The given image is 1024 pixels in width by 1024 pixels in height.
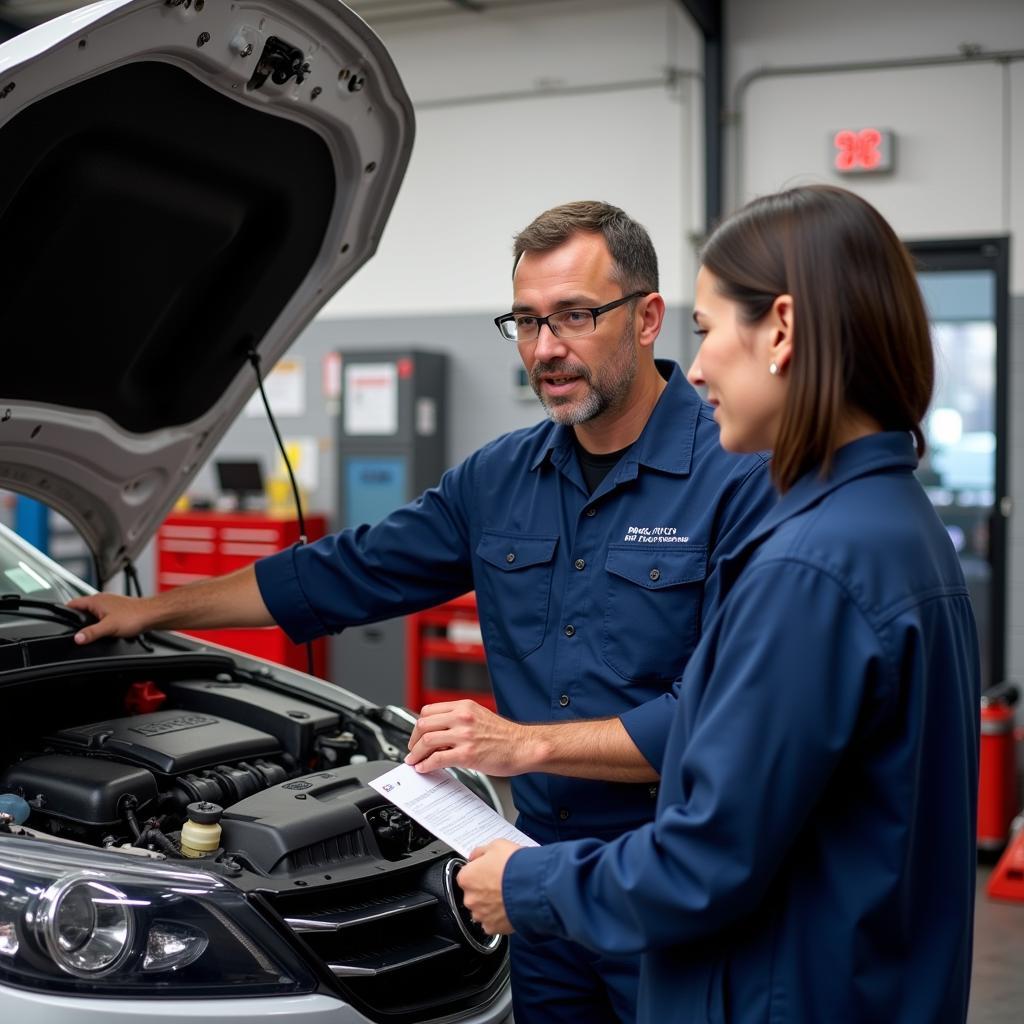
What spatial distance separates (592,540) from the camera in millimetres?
1798

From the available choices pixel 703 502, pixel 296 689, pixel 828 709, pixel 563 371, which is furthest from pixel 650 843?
pixel 296 689

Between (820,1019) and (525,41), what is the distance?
5490mm

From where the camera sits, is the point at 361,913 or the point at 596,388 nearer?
the point at 361,913

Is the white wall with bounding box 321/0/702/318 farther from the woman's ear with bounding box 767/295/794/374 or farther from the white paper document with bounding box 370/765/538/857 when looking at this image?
the woman's ear with bounding box 767/295/794/374

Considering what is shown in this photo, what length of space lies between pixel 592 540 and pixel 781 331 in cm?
74

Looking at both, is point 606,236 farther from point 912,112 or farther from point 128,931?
point 912,112

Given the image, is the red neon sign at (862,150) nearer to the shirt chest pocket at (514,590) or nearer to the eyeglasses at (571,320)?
the eyeglasses at (571,320)

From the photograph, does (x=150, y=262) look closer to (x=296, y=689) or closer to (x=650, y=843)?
(x=296, y=689)

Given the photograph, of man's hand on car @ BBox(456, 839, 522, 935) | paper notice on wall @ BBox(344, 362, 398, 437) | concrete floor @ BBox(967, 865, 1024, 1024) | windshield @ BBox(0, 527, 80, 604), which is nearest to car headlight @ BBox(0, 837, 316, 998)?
man's hand on car @ BBox(456, 839, 522, 935)

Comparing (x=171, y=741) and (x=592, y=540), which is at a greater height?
(x=592, y=540)

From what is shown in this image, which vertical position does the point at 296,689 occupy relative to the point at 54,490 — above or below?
below

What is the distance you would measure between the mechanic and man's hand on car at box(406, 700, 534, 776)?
0.34 metres

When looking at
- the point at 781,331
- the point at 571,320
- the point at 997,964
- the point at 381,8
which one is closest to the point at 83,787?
the point at 571,320

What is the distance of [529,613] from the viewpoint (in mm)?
1824
